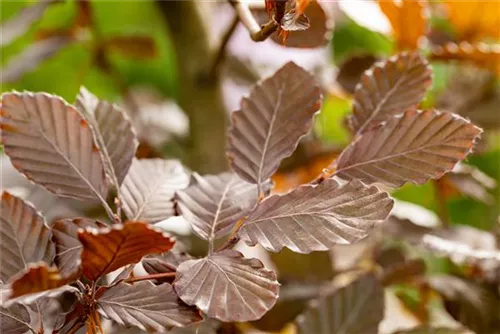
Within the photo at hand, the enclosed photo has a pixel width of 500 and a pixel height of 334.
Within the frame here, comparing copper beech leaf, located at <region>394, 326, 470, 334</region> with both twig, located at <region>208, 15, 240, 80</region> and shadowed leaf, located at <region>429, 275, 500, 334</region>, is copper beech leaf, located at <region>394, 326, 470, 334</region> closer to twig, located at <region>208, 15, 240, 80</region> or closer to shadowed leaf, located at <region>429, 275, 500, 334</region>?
shadowed leaf, located at <region>429, 275, 500, 334</region>

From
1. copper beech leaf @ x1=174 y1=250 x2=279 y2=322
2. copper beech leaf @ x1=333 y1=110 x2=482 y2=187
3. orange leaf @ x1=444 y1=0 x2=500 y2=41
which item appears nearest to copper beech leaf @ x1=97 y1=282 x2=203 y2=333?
copper beech leaf @ x1=174 y1=250 x2=279 y2=322

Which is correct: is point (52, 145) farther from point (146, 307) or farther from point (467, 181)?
point (467, 181)

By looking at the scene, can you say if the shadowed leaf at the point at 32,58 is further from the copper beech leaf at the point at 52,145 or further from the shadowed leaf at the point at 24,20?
the copper beech leaf at the point at 52,145

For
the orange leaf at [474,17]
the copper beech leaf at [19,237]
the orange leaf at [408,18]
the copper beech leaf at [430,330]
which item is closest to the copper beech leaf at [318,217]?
the copper beech leaf at [19,237]

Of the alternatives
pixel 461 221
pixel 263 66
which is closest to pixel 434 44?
pixel 263 66

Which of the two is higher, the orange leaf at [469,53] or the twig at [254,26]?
the twig at [254,26]

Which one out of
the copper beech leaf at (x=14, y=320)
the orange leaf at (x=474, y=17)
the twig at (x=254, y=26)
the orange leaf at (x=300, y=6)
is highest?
the orange leaf at (x=300, y=6)
